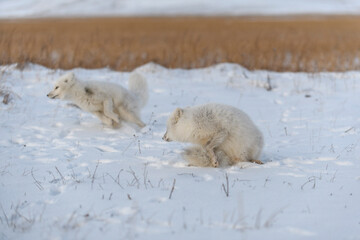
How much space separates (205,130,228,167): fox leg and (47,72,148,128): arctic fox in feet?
7.75

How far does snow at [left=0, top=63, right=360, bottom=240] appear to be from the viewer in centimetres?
345

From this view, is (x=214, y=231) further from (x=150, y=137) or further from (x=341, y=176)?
(x=150, y=137)

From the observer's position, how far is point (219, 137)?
514 centimetres

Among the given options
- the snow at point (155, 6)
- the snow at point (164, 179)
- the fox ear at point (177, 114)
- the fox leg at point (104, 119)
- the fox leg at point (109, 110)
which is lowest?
the snow at point (164, 179)

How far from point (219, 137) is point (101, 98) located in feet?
9.54

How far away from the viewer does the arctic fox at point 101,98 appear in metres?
7.08

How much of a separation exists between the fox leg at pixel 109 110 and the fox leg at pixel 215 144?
7.97 feet

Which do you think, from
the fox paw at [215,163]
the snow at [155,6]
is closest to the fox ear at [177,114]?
the fox paw at [215,163]

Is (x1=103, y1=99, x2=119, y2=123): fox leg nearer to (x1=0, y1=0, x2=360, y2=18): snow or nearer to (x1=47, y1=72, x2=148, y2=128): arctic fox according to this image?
(x1=47, y1=72, x2=148, y2=128): arctic fox

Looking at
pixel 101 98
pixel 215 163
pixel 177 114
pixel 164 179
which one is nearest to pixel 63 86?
pixel 101 98

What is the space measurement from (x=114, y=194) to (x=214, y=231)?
4.25 feet

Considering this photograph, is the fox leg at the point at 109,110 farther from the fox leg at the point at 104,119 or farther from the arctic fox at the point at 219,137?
the arctic fox at the point at 219,137

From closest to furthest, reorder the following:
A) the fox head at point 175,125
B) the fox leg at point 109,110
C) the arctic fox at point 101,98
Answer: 1. the fox head at point 175,125
2. the fox leg at point 109,110
3. the arctic fox at point 101,98

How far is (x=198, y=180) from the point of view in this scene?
15.0 ft
